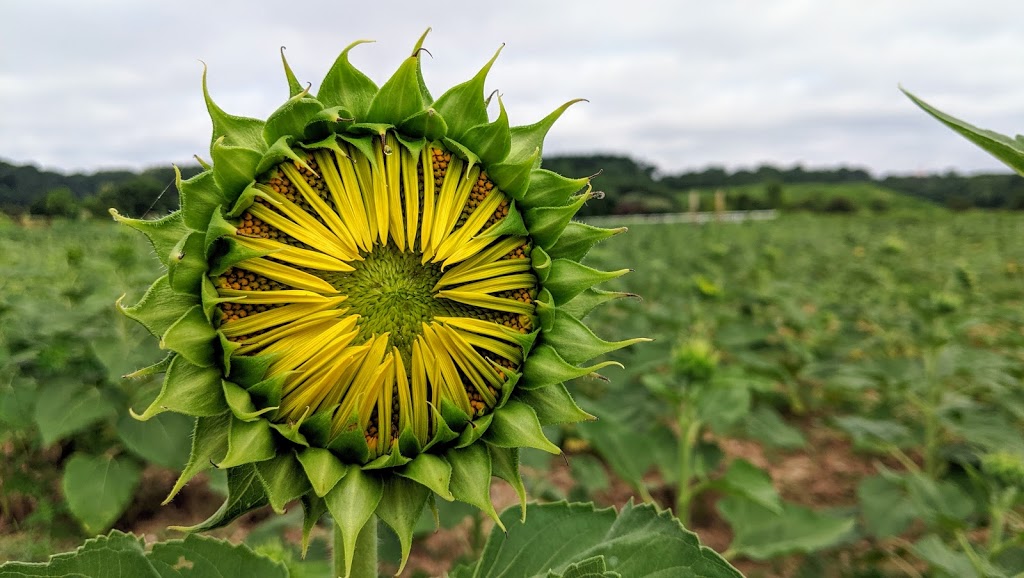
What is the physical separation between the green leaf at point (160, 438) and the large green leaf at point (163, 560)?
2414 mm

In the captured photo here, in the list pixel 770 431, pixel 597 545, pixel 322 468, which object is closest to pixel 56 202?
pixel 322 468

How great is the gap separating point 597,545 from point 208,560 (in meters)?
0.80

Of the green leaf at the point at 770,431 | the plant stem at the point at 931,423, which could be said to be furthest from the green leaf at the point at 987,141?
the plant stem at the point at 931,423

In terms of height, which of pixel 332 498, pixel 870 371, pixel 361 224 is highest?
pixel 361 224

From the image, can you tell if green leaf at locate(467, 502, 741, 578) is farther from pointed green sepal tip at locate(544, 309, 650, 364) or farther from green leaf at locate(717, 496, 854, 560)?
green leaf at locate(717, 496, 854, 560)

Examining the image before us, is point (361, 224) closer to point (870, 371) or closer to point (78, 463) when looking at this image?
point (78, 463)

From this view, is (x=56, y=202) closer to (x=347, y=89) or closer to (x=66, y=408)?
(x=66, y=408)

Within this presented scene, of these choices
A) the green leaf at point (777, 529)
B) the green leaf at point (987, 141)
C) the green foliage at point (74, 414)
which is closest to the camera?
the green leaf at point (987, 141)

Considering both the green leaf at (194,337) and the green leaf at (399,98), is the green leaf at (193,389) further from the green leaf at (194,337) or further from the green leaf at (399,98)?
the green leaf at (399,98)

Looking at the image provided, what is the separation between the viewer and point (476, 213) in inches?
51.8

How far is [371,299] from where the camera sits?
1241 millimetres

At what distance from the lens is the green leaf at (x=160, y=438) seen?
3.49m

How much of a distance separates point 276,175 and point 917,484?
4351 mm

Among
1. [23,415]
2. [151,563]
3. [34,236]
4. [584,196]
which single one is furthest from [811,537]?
[34,236]
